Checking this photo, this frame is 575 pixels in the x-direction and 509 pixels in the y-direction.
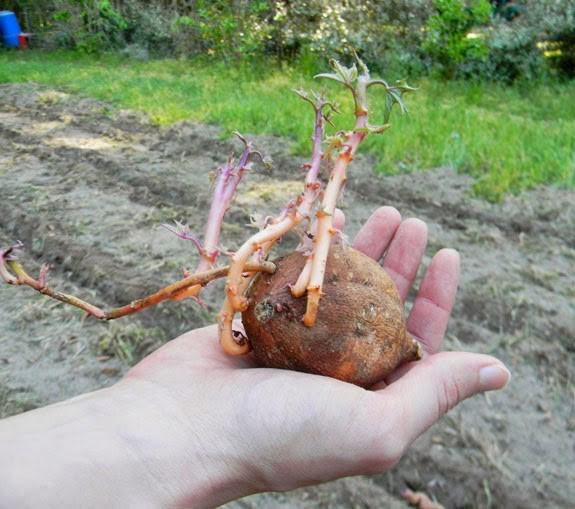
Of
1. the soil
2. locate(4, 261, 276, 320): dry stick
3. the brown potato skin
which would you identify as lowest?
the soil

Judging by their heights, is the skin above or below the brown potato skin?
below

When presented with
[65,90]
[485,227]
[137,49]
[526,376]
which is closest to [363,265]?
[526,376]

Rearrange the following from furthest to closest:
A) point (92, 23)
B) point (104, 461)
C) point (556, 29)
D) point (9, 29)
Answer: point (9, 29) < point (92, 23) < point (556, 29) < point (104, 461)

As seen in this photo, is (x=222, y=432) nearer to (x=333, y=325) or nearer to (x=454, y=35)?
(x=333, y=325)

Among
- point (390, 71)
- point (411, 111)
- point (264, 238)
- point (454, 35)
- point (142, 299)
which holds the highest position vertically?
point (454, 35)

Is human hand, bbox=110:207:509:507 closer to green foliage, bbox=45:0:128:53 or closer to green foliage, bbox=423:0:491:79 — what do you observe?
green foliage, bbox=423:0:491:79

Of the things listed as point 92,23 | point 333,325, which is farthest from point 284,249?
point 92,23

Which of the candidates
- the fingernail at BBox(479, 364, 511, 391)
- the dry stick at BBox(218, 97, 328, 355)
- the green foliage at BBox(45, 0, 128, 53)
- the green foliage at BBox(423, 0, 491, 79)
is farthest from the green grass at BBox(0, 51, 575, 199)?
the dry stick at BBox(218, 97, 328, 355)
